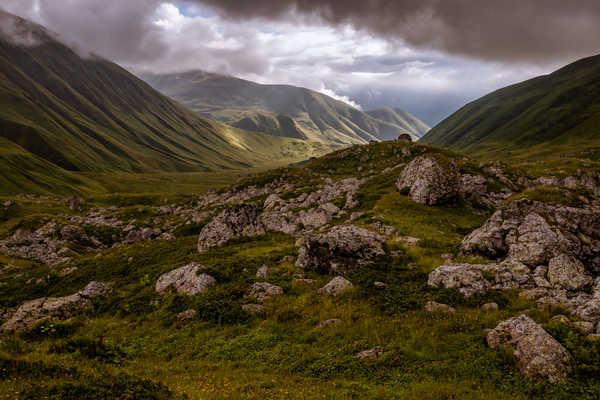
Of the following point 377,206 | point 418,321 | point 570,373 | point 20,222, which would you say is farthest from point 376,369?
point 20,222

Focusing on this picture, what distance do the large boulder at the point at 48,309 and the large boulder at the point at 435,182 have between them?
155ft

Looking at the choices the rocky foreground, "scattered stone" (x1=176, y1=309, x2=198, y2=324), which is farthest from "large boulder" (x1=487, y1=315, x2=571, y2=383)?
"scattered stone" (x1=176, y1=309, x2=198, y2=324)

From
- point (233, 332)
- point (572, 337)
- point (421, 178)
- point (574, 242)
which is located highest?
point (421, 178)

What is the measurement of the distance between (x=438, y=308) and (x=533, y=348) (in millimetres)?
6011

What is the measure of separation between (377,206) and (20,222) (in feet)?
306

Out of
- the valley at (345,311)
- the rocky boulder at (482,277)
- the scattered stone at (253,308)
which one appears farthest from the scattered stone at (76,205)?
the rocky boulder at (482,277)

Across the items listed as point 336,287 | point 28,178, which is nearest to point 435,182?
point 336,287

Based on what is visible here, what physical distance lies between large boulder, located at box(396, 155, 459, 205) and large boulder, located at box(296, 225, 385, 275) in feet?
68.6

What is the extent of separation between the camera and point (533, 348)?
44.2 feet

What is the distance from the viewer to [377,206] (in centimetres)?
5019

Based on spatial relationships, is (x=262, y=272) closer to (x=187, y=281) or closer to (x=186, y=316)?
(x=187, y=281)

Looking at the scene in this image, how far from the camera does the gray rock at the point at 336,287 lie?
23.6 m

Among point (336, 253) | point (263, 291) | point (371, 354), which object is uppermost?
point (336, 253)

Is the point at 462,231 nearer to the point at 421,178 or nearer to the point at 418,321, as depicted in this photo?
the point at 421,178
